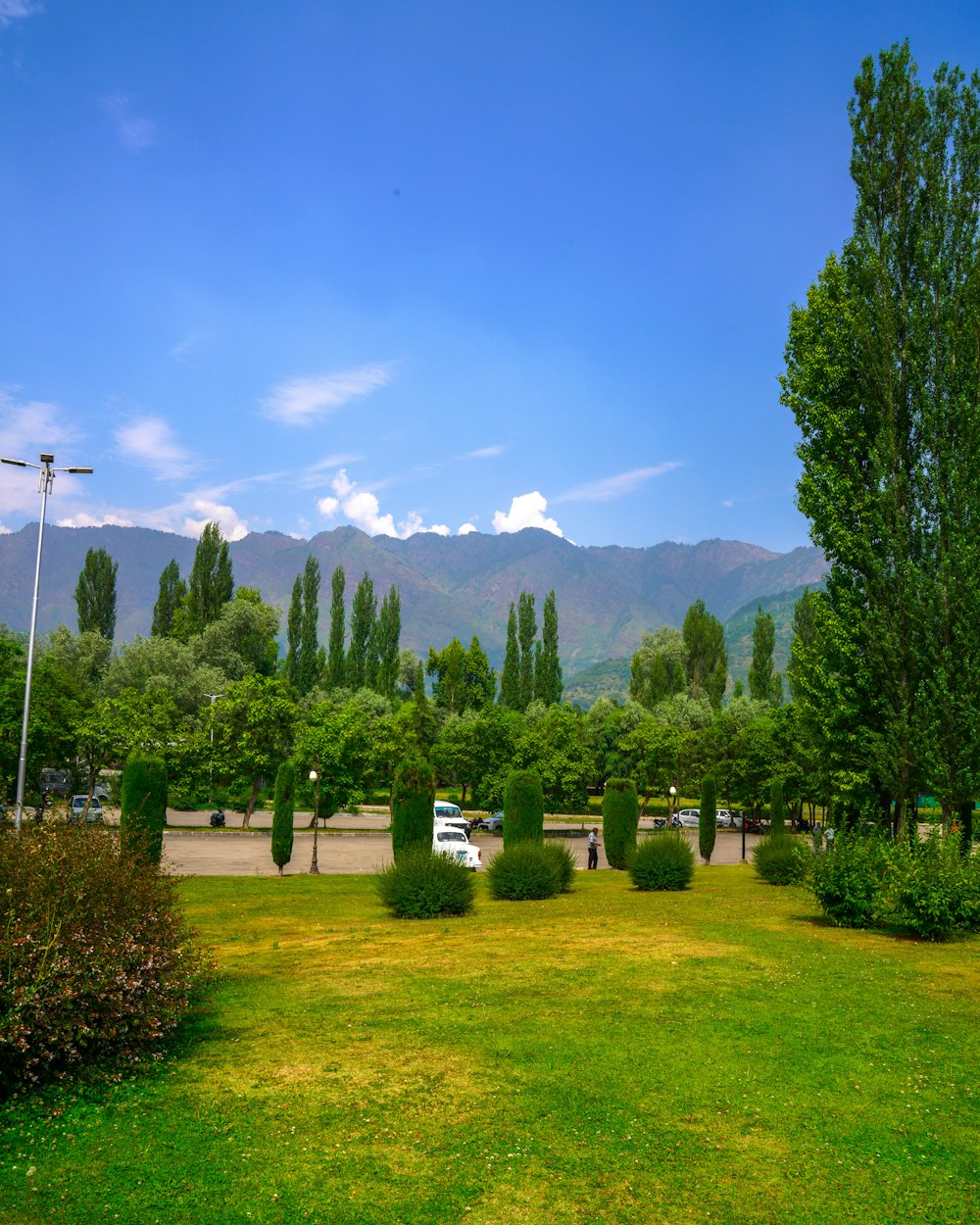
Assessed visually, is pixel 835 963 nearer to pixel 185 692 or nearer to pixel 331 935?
pixel 331 935

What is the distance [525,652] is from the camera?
88.9m

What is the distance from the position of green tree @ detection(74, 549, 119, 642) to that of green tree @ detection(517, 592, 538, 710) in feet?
144

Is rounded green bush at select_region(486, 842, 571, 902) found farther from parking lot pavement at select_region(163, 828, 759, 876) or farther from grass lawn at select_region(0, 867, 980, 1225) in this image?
grass lawn at select_region(0, 867, 980, 1225)

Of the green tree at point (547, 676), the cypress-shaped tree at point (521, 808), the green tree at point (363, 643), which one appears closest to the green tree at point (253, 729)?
the cypress-shaped tree at point (521, 808)

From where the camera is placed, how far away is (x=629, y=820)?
32.8m

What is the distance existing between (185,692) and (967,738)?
2109 inches

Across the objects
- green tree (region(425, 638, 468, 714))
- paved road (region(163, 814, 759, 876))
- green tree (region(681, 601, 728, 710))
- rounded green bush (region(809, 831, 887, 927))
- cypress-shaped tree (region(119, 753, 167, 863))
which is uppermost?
green tree (region(681, 601, 728, 710))

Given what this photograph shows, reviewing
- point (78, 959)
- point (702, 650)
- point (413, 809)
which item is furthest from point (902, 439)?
point (702, 650)

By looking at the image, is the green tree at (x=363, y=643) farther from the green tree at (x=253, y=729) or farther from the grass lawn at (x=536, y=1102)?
the grass lawn at (x=536, y=1102)

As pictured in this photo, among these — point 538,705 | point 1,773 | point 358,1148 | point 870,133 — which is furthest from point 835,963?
point 538,705

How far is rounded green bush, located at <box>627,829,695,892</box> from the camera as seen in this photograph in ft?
83.5

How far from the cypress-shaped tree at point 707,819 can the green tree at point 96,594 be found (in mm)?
73967

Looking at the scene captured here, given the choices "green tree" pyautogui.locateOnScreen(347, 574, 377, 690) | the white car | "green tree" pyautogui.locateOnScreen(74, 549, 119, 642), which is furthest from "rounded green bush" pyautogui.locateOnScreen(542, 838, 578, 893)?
"green tree" pyautogui.locateOnScreen(74, 549, 119, 642)

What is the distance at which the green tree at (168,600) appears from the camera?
92375 mm
